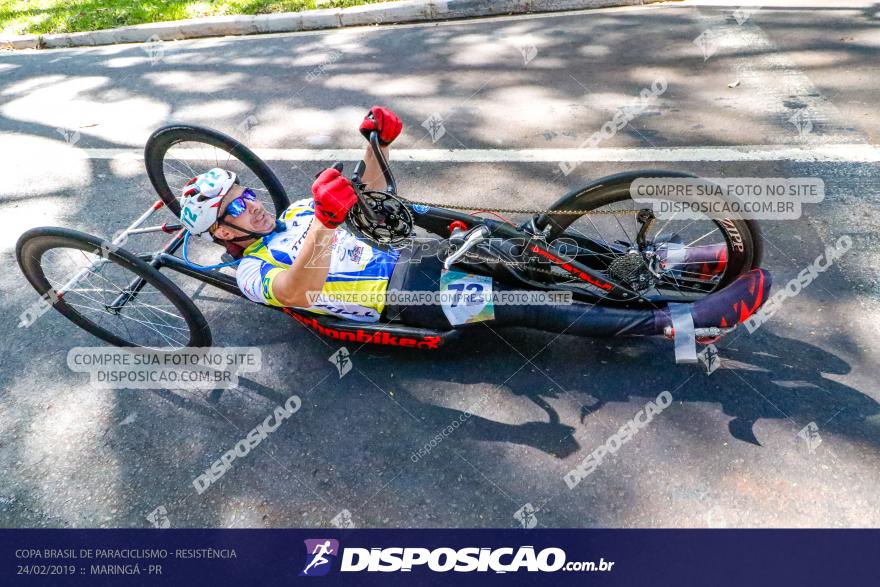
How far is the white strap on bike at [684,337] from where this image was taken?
2986mm

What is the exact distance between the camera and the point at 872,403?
3.02 m

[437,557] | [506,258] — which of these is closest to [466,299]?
[506,258]

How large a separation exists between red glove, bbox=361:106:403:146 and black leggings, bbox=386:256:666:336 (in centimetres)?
80

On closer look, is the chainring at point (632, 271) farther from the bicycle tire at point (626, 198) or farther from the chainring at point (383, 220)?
the chainring at point (383, 220)

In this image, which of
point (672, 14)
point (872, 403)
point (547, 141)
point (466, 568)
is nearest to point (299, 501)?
point (466, 568)

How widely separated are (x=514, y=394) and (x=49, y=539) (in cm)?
265

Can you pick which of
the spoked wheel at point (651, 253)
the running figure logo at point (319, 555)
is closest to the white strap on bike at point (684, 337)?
the spoked wheel at point (651, 253)

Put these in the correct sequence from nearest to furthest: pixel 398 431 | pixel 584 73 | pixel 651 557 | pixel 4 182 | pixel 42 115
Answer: pixel 651 557 → pixel 398 431 → pixel 4 182 → pixel 584 73 → pixel 42 115

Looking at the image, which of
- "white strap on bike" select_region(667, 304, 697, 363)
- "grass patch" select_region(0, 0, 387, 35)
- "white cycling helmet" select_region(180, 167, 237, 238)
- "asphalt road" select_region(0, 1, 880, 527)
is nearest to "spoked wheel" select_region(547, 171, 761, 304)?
"white strap on bike" select_region(667, 304, 697, 363)

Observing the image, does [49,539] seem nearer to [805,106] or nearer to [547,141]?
[547,141]

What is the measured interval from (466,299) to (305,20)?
20.0 feet

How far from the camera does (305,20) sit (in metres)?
7.54

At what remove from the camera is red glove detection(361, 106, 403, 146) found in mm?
3320

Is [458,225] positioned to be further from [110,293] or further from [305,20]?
[305,20]
